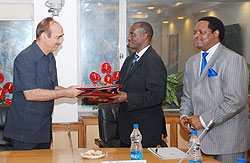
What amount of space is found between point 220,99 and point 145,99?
0.65 metres

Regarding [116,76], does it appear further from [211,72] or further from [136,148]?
[136,148]

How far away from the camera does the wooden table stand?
7.89 feet

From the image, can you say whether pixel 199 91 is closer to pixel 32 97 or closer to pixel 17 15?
pixel 32 97

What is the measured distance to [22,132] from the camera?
2.80m

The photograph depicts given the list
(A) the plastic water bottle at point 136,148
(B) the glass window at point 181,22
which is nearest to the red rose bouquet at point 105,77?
(B) the glass window at point 181,22

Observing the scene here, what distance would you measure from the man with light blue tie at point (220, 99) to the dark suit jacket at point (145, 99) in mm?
353

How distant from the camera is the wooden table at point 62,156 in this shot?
2404 mm

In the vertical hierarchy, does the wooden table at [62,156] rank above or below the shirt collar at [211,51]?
below

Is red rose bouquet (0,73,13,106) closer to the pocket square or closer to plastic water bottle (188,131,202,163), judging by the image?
the pocket square

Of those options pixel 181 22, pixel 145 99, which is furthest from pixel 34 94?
pixel 181 22

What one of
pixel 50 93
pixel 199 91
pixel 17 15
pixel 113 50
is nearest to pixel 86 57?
pixel 113 50

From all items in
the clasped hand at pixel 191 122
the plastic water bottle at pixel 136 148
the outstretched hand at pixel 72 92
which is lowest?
the plastic water bottle at pixel 136 148

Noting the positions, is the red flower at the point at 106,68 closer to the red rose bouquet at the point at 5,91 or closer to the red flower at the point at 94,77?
the red flower at the point at 94,77

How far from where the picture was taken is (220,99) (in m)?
2.62
